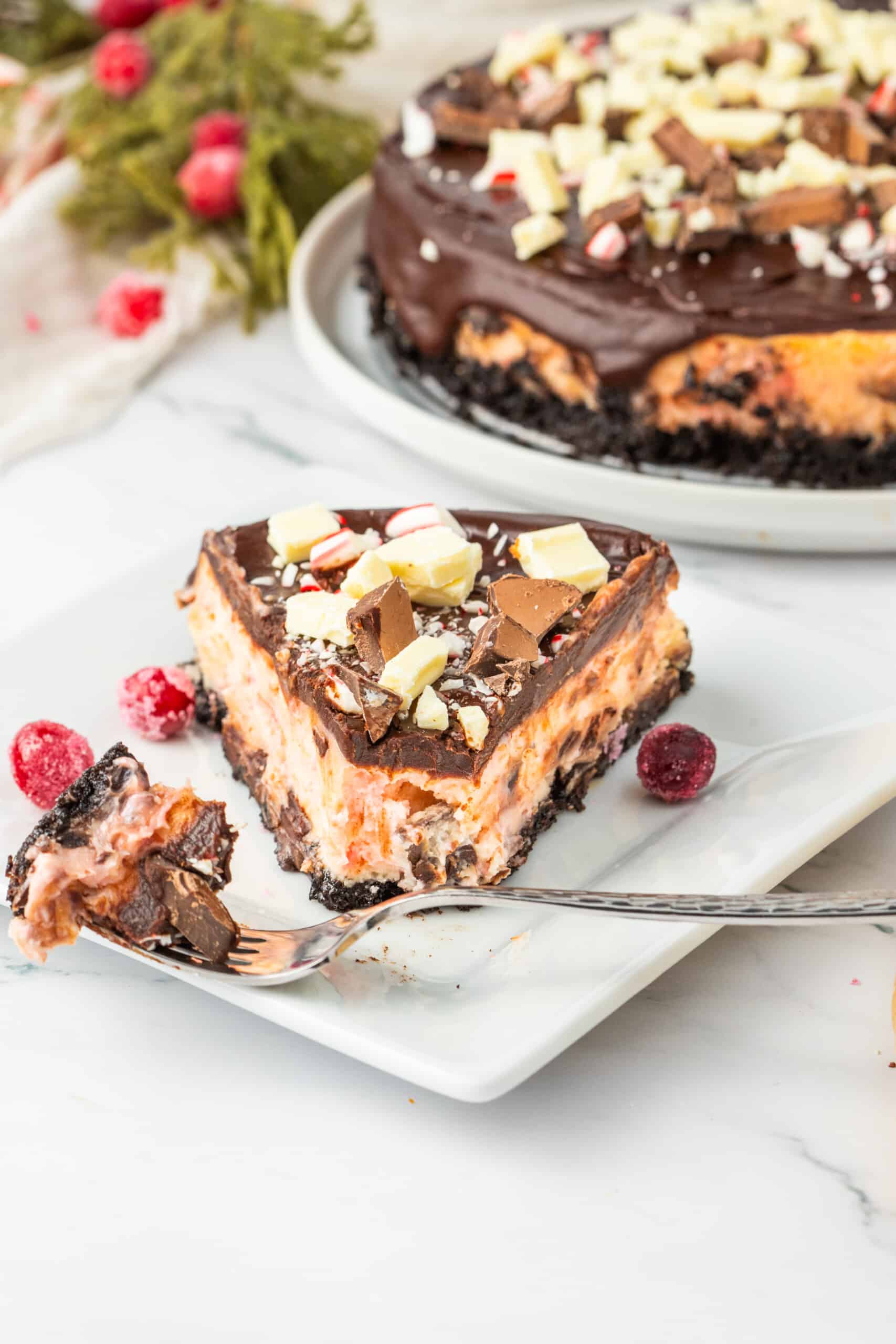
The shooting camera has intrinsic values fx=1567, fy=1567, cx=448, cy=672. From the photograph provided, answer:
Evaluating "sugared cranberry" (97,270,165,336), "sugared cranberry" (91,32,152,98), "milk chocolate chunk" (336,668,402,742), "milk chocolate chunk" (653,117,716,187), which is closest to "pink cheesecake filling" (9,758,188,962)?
"milk chocolate chunk" (336,668,402,742)

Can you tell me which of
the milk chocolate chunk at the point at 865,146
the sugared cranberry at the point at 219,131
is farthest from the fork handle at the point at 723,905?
the sugared cranberry at the point at 219,131

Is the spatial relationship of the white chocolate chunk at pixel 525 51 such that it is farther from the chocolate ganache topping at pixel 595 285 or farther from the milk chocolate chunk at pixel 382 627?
the milk chocolate chunk at pixel 382 627

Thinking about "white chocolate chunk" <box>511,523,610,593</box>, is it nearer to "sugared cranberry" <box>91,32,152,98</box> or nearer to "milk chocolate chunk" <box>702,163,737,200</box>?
"milk chocolate chunk" <box>702,163,737,200</box>

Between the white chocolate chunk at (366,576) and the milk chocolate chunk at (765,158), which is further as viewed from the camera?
the milk chocolate chunk at (765,158)

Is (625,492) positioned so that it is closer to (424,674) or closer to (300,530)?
(300,530)

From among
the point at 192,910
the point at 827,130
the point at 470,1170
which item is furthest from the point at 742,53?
the point at 470,1170

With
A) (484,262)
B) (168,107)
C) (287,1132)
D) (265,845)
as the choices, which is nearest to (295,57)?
(168,107)
